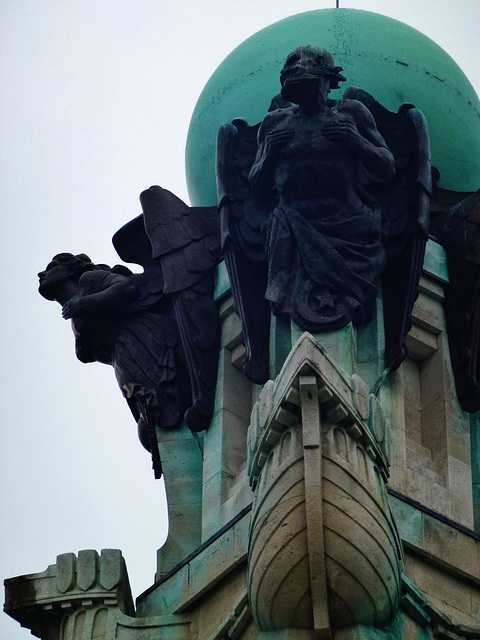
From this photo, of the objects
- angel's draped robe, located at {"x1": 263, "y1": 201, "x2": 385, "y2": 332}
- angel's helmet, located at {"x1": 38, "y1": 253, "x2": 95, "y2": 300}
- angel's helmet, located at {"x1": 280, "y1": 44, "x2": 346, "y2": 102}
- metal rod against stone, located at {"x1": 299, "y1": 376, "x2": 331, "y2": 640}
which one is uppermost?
angel's helmet, located at {"x1": 280, "y1": 44, "x2": 346, "y2": 102}

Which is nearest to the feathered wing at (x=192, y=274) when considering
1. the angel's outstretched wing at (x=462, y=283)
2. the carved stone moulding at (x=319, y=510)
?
the angel's outstretched wing at (x=462, y=283)

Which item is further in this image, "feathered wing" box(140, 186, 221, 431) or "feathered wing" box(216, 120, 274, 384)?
"feathered wing" box(140, 186, 221, 431)

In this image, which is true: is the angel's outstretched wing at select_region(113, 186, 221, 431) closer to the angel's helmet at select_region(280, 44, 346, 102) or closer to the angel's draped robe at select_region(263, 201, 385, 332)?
the angel's draped robe at select_region(263, 201, 385, 332)

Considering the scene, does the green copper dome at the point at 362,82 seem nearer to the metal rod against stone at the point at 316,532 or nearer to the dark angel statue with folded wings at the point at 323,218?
the dark angel statue with folded wings at the point at 323,218

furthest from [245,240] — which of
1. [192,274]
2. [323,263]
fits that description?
[323,263]

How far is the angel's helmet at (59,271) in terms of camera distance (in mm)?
29188

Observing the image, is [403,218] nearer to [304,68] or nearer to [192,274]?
[304,68]

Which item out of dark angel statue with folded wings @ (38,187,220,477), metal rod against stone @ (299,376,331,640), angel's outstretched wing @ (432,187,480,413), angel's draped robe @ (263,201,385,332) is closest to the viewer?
metal rod against stone @ (299,376,331,640)

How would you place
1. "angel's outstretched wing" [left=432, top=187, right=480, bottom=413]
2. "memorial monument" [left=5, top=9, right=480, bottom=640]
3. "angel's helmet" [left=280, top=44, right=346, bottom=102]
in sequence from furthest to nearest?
"angel's outstretched wing" [left=432, top=187, right=480, bottom=413] → "angel's helmet" [left=280, top=44, right=346, bottom=102] → "memorial monument" [left=5, top=9, right=480, bottom=640]

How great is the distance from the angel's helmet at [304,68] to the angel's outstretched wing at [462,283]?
6.80 feet

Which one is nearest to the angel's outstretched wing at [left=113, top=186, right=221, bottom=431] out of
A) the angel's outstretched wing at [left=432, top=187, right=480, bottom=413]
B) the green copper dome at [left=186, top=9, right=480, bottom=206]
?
the green copper dome at [left=186, top=9, right=480, bottom=206]

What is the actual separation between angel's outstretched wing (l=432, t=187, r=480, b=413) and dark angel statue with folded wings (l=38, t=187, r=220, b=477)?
2444 millimetres

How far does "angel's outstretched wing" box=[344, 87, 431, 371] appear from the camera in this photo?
2698cm

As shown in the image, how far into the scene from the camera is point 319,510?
952 inches
